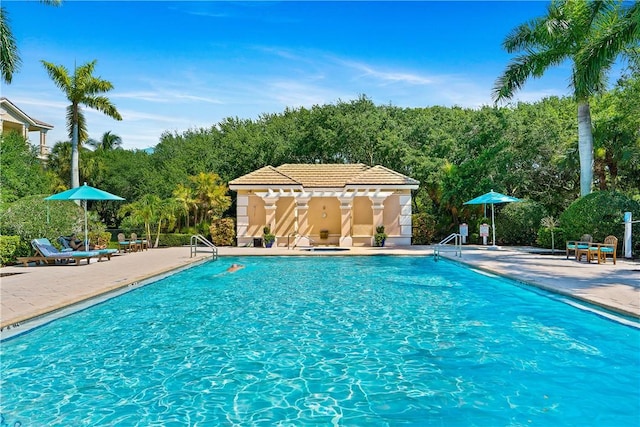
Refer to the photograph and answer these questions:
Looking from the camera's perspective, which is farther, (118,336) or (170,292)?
(170,292)

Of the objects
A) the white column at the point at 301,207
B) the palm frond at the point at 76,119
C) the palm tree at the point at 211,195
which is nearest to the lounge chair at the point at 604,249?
the white column at the point at 301,207

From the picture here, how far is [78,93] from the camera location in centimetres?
2436

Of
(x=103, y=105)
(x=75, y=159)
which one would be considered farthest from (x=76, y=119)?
(x=75, y=159)

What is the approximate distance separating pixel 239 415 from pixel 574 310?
23.1 ft

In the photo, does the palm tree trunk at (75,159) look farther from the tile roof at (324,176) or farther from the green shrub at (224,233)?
the tile roof at (324,176)

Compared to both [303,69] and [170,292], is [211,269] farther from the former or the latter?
[303,69]

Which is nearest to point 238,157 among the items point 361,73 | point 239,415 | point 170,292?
point 361,73

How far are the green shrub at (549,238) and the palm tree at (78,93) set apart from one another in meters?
23.6

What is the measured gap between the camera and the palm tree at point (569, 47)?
54.6 feet

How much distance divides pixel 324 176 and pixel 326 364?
21.2 m

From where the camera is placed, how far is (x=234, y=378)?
562 centimetres

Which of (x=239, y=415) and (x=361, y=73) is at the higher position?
(x=361, y=73)

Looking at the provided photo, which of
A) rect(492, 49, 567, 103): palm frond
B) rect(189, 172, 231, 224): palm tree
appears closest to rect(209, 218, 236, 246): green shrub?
rect(189, 172, 231, 224): palm tree

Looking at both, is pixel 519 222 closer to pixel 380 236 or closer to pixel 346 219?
pixel 380 236
